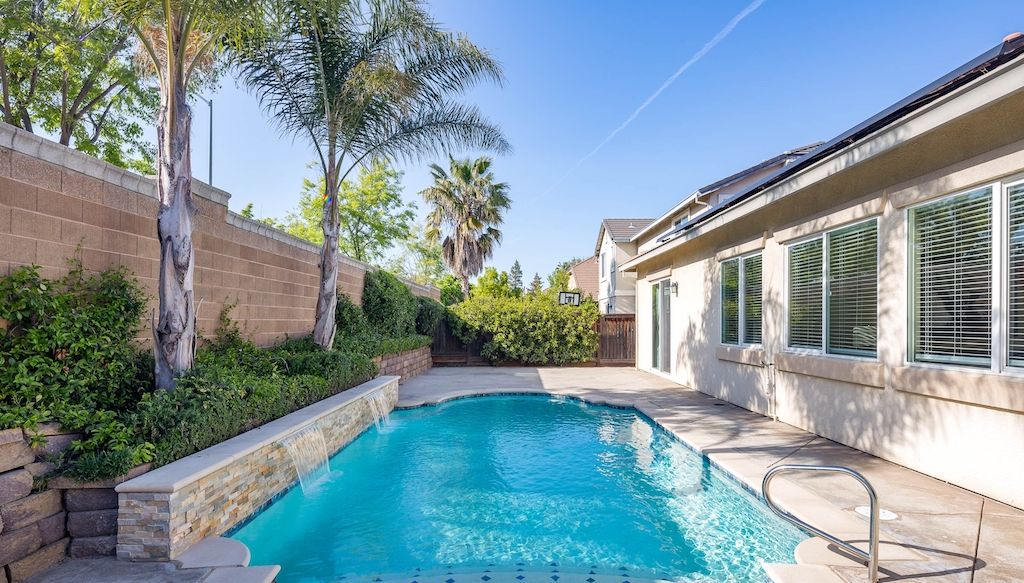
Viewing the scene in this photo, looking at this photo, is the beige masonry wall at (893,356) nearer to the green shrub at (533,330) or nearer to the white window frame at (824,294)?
the white window frame at (824,294)

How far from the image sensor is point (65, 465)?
345cm

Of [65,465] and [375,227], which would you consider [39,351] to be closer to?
[65,465]

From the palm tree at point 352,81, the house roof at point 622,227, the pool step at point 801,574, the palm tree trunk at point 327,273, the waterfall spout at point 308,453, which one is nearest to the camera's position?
the pool step at point 801,574

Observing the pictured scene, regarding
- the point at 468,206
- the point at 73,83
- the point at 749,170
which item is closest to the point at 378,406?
the point at 749,170

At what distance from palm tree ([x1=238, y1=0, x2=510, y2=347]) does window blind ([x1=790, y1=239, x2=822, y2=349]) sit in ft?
21.3

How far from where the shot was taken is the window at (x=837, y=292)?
19.5 feet

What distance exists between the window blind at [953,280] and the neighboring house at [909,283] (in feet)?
0.05

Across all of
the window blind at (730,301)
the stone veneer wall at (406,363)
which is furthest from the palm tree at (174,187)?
the window blind at (730,301)

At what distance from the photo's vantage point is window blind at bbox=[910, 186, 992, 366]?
454 cm

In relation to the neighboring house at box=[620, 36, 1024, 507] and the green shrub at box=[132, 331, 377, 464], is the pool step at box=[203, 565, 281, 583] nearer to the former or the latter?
the green shrub at box=[132, 331, 377, 464]

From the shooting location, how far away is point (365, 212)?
3250cm

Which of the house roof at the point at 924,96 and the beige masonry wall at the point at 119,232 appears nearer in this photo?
the beige masonry wall at the point at 119,232

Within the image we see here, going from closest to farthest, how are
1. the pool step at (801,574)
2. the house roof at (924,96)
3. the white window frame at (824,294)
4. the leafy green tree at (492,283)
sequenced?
the pool step at (801,574), the house roof at (924,96), the white window frame at (824,294), the leafy green tree at (492,283)

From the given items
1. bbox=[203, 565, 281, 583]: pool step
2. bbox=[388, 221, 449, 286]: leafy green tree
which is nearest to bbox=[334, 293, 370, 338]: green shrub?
bbox=[203, 565, 281, 583]: pool step
